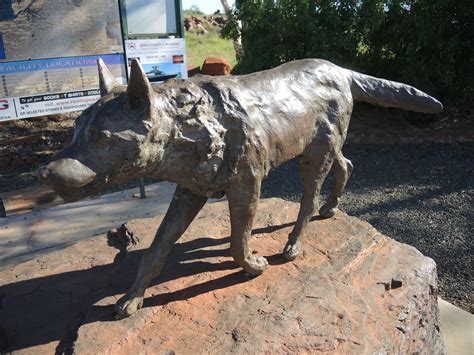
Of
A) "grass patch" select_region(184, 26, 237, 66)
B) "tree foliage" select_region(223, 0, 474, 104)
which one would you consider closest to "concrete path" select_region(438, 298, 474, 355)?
"tree foliage" select_region(223, 0, 474, 104)

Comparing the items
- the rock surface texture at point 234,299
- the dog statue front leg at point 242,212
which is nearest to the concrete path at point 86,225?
the rock surface texture at point 234,299

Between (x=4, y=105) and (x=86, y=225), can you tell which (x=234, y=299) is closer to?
(x=86, y=225)

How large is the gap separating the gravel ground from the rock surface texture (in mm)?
1352

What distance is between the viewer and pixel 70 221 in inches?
203

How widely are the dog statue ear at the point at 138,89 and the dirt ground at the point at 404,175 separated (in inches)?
131

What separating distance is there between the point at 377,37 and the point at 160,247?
22.3ft

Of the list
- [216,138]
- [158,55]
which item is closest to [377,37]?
[158,55]

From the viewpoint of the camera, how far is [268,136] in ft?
8.07

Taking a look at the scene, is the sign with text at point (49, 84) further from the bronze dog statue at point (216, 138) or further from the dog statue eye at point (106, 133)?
the dog statue eye at point (106, 133)

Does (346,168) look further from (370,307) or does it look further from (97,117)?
(97,117)

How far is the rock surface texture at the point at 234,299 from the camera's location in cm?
231

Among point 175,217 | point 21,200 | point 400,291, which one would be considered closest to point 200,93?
point 175,217

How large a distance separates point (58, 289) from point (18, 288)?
0.89ft

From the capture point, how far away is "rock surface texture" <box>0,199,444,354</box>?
91.1 inches
